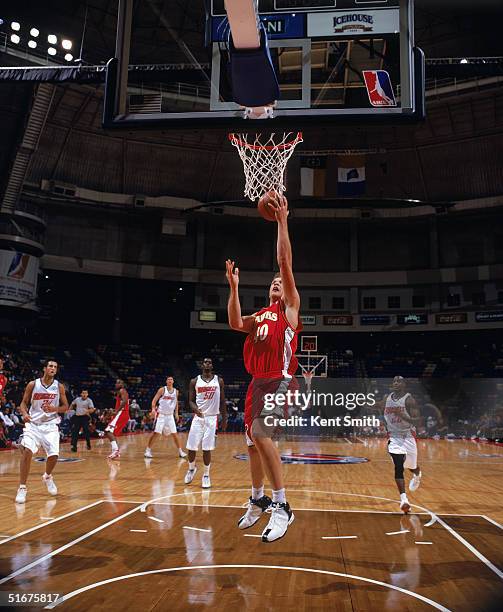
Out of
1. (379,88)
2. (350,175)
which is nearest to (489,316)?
(350,175)

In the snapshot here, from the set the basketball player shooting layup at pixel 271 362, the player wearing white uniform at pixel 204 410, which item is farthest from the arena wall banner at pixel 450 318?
the basketball player shooting layup at pixel 271 362

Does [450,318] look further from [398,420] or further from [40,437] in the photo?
[40,437]

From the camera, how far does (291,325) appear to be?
15.6 feet

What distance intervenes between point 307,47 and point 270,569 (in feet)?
18.2

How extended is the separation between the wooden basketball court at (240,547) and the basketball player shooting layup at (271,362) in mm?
775

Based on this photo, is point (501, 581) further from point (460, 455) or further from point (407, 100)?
point (460, 455)

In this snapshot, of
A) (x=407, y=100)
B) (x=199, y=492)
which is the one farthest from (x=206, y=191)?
(x=407, y=100)

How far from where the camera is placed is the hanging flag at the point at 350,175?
2595 cm

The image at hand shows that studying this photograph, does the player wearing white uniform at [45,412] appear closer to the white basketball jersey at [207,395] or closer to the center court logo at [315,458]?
the white basketball jersey at [207,395]

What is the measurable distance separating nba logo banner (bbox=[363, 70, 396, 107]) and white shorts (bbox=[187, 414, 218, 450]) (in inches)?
Result: 253

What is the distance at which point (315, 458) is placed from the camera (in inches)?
607

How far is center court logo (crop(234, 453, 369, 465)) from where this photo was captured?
14.6 metres

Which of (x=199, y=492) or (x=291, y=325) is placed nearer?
(x=291, y=325)

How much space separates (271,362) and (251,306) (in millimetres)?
26985
